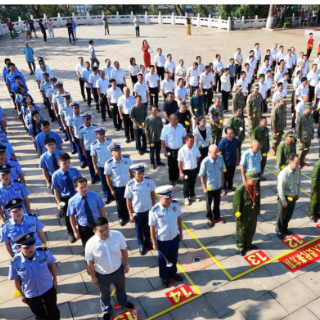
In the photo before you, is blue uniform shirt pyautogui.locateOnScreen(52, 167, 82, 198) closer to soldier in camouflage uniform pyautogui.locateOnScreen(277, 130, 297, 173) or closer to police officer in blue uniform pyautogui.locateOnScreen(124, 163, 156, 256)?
police officer in blue uniform pyautogui.locateOnScreen(124, 163, 156, 256)

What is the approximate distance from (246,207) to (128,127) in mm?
6480

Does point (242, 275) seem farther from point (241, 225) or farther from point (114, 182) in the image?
point (114, 182)

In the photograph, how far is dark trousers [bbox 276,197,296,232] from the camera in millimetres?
6879

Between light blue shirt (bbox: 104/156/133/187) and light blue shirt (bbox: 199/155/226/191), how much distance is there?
1735 millimetres

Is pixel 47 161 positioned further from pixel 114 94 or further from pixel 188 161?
pixel 114 94

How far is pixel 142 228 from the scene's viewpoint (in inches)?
263

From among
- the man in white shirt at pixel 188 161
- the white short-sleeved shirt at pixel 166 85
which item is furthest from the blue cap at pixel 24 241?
the white short-sleeved shirt at pixel 166 85

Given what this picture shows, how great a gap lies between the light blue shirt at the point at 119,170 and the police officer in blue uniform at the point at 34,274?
2.63 m

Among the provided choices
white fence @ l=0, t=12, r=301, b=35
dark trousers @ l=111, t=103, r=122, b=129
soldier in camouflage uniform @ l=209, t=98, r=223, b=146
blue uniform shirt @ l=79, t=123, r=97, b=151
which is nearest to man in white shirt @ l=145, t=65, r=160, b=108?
dark trousers @ l=111, t=103, r=122, b=129

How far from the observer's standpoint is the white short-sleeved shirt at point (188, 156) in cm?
773

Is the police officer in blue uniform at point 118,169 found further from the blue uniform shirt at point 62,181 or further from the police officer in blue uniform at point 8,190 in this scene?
the police officer in blue uniform at point 8,190

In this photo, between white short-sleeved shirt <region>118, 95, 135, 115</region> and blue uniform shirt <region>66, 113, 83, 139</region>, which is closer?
blue uniform shirt <region>66, 113, 83, 139</region>

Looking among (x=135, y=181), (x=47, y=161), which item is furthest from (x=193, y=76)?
(x=135, y=181)

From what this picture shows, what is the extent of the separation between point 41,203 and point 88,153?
77.5 inches
